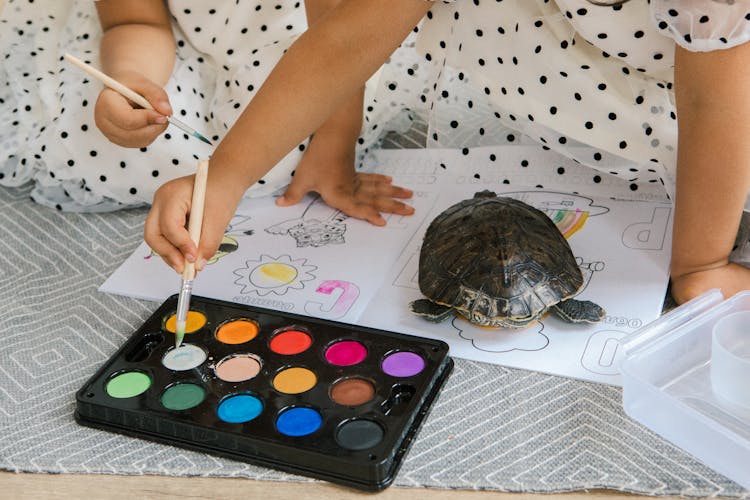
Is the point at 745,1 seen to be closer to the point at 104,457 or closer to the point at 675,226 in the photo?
the point at 675,226

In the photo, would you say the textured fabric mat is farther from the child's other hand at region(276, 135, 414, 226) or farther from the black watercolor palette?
the child's other hand at region(276, 135, 414, 226)

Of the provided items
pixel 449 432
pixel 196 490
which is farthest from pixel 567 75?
pixel 196 490

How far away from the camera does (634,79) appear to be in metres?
0.89

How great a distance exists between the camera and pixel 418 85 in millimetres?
1132

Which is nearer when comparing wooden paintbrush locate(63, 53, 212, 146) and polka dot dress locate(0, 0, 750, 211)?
wooden paintbrush locate(63, 53, 212, 146)

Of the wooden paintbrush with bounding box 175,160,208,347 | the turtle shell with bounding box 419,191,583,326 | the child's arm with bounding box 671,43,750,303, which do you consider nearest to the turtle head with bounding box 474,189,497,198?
the turtle shell with bounding box 419,191,583,326

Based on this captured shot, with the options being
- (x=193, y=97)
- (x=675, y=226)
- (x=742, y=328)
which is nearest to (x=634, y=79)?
(x=675, y=226)

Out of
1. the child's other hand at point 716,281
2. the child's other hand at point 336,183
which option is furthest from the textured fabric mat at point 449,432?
the child's other hand at point 336,183

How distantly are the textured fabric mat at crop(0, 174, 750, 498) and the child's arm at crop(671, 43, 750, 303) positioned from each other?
0.15 metres

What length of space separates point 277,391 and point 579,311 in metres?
0.27

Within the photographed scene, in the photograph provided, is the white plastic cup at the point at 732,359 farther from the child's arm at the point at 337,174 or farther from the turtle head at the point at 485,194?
the child's arm at the point at 337,174

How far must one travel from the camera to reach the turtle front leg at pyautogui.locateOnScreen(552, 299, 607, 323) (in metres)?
0.82

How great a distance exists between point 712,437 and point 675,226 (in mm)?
217

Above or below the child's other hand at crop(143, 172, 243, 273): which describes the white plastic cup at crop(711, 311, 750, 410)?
below
